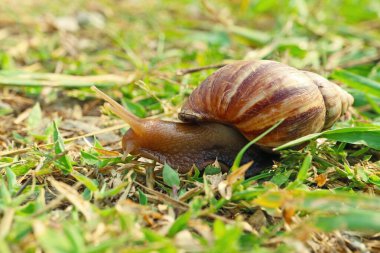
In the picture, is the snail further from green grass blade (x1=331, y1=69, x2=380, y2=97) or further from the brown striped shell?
green grass blade (x1=331, y1=69, x2=380, y2=97)

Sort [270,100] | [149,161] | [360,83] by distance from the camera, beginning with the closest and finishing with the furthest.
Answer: [270,100], [149,161], [360,83]

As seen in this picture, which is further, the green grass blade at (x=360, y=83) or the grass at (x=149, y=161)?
the green grass blade at (x=360, y=83)

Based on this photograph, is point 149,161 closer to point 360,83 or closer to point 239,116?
point 239,116

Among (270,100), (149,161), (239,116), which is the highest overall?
(270,100)

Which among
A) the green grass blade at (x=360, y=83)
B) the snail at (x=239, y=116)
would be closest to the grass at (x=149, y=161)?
the green grass blade at (x=360, y=83)

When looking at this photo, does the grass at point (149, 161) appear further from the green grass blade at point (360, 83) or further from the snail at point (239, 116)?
the snail at point (239, 116)

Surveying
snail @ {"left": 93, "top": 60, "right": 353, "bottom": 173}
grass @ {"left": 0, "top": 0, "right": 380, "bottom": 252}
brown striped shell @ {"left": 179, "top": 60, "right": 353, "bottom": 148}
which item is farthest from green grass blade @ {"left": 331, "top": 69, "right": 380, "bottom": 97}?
brown striped shell @ {"left": 179, "top": 60, "right": 353, "bottom": 148}

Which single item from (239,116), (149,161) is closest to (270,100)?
(239,116)
